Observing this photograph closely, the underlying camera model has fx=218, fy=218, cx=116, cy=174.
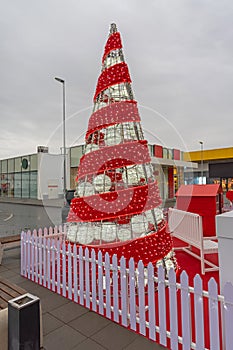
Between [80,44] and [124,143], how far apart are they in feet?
22.2

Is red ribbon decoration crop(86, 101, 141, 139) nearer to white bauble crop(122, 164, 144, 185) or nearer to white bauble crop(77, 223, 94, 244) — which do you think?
white bauble crop(122, 164, 144, 185)

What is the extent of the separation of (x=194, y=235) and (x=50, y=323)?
12.8ft

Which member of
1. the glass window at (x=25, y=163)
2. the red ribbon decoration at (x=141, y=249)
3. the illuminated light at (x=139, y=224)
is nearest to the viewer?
the red ribbon decoration at (x=141, y=249)

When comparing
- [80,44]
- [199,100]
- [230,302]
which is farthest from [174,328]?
[199,100]

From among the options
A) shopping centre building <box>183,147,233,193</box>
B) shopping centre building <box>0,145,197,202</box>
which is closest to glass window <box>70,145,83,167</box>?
shopping centre building <box>0,145,197,202</box>

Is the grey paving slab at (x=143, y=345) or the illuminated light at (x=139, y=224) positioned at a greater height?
the illuminated light at (x=139, y=224)

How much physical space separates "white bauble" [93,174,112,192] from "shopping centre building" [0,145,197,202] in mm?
21194

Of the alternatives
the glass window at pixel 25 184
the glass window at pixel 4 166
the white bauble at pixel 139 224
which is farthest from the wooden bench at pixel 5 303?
the glass window at pixel 4 166

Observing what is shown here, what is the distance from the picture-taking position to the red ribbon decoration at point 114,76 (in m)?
3.89

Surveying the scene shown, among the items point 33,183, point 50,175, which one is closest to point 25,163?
point 33,183

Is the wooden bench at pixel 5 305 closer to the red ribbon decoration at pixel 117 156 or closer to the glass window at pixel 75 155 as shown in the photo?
the red ribbon decoration at pixel 117 156

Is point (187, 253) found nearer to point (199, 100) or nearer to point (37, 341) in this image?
point (37, 341)

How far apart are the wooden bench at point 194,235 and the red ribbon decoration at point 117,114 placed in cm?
300

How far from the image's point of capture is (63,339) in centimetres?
270
